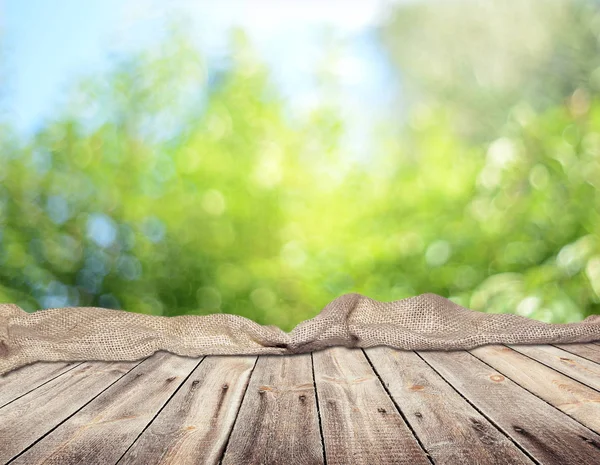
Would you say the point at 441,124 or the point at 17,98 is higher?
the point at 17,98

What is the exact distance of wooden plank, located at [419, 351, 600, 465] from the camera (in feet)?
3.29

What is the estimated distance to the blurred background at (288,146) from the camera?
2361 millimetres

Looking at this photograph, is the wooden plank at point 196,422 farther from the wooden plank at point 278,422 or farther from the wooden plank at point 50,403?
the wooden plank at point 50,403

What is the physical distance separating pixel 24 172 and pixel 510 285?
1.75 metres

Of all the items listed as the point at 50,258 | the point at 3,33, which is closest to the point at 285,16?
the point at 3,33

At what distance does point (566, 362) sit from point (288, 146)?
3.82 feet

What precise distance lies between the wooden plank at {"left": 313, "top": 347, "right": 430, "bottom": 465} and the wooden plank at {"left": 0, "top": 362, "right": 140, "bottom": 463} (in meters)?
0.48

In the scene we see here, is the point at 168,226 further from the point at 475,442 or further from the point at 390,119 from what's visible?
the point at 475,442

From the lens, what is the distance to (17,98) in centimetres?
237

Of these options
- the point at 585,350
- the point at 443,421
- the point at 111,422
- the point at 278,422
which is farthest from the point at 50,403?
the point at 585,350

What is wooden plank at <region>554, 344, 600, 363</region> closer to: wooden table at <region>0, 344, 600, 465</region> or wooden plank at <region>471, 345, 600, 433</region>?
wooden table at <region>0, 344, 600, 465</region>

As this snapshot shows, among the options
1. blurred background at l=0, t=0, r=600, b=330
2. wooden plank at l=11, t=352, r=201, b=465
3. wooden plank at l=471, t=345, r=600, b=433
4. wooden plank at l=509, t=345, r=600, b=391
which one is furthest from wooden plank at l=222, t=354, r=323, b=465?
blurred background at l=0, t=0, r=600, b=330

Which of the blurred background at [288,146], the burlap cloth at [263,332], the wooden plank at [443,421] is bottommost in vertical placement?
the wooden plank at [443,421]

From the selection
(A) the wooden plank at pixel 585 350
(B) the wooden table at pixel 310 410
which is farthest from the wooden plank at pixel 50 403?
(A) the wooden plank at pixel 585 350
